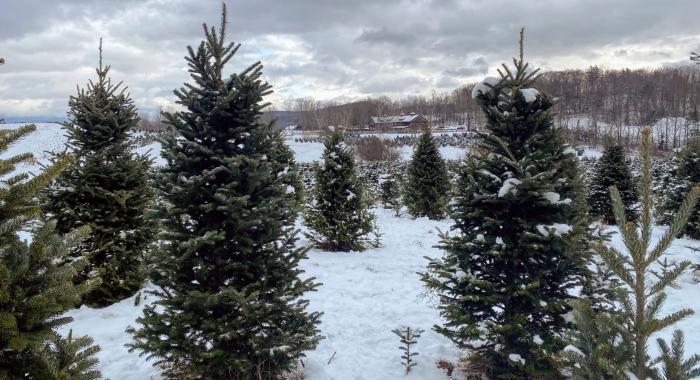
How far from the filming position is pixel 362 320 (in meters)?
6.19

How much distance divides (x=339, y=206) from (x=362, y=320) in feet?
15.9

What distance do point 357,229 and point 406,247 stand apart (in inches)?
59.7

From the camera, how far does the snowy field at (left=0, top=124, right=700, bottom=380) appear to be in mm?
4711

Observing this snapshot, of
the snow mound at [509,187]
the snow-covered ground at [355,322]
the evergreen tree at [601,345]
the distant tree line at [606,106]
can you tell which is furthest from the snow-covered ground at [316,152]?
the evergreen tree at [601,345]

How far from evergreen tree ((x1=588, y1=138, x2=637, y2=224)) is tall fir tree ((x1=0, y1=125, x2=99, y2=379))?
56.7ft

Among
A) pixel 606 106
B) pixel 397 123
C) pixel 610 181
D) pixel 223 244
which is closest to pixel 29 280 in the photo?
pixel 223 244

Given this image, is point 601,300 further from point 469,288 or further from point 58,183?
point 58,183

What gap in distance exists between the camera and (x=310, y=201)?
11.2 meters

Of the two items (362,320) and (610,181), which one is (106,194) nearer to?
(362,320)

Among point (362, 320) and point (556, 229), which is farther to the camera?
point (362, 320)

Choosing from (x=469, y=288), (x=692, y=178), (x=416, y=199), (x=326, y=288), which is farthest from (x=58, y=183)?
(x=692, y=178)

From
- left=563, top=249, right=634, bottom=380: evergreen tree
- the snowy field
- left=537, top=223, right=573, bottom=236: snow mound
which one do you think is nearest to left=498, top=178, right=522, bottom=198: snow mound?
left=537, top=223, right=573, bottom=236: snow mound

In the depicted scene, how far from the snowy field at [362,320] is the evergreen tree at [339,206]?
54 centimetres

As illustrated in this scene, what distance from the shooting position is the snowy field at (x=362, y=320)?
4711mm
